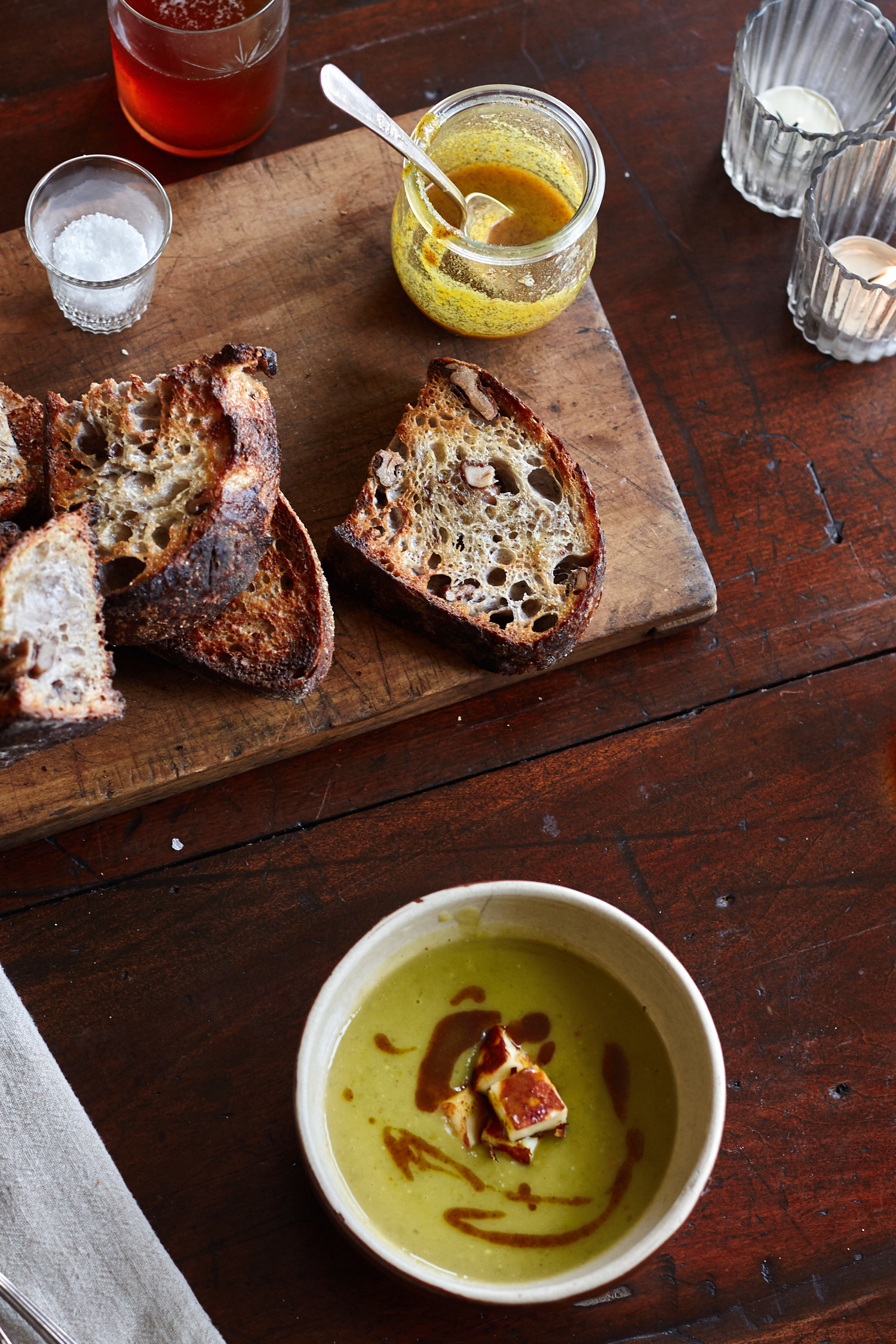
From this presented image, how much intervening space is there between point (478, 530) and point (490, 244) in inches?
22.0

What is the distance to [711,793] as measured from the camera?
230 cm

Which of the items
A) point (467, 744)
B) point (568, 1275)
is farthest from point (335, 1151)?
point (467, 744)

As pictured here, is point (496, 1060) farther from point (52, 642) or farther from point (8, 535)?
point (8, 535)

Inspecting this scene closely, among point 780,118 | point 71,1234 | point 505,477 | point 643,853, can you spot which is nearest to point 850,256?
point 780,118

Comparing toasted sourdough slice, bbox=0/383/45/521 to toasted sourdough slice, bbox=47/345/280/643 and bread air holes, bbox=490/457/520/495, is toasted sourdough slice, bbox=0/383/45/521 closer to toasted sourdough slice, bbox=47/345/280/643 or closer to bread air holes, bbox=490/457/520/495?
toasted sourdough slice, bbox=47/345/280/643

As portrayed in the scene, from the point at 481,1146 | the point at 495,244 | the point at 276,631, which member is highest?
the point at 495,244

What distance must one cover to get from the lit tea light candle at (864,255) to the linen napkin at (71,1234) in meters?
2.27

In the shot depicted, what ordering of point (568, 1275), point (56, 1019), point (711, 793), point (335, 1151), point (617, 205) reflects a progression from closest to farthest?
point (568, 1275), point (335, 1151), point (56, 1019), point (711, 793), point (617, 205)

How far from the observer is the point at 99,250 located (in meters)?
2.26

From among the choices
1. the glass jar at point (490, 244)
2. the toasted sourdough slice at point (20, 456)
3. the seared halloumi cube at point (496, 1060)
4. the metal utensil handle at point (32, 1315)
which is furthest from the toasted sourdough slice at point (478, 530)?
the metal utensil handle at point (32, 1315)

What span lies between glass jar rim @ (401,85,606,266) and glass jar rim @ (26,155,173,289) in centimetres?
48

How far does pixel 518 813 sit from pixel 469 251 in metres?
1.05

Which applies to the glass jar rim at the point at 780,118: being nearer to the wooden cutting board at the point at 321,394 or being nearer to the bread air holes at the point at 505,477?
the wooden cutting board at the point at 321,394

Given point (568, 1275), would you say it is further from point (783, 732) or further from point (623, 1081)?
point (783, 732)
